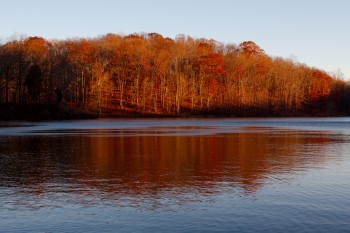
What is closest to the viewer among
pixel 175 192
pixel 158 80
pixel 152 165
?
pixel 175 192

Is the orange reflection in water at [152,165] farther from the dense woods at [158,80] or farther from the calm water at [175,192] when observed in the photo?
the dense woods at [158,80]

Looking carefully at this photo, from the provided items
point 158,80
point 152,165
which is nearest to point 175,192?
point 152,165

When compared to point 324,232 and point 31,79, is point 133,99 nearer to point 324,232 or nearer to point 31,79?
point 31,79

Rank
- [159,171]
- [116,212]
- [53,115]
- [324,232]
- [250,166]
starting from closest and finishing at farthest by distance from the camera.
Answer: [324,232], [116,212], [159,171], [250,166], [53,115]

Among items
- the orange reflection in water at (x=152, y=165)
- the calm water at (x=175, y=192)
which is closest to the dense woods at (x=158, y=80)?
the orange reflection in water at (x=152, y=165)

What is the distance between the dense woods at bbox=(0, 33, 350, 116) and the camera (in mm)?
98438

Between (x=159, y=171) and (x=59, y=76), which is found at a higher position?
(x=59, y=76)

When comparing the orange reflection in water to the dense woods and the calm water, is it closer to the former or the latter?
the calm water

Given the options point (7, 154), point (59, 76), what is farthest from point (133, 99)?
point (7, 154)

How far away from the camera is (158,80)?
120 m

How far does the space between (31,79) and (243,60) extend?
218 ft

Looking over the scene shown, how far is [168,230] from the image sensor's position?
34.1 feet

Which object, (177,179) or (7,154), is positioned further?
(7,154)

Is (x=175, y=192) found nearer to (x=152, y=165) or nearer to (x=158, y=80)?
(x=152, y=165)
